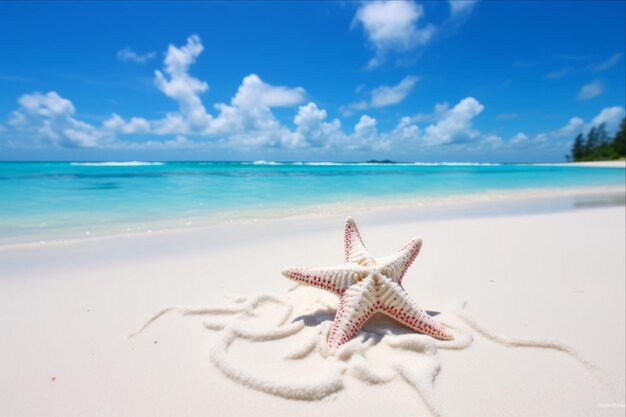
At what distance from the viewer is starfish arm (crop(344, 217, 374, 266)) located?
7.70 ft

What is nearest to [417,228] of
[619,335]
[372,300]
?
[619,335]

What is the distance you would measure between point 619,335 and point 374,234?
11.0 feet

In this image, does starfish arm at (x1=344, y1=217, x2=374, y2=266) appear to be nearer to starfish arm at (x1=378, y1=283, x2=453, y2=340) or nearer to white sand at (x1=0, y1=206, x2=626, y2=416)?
starfish arm at (x1=378, y1=283, x2=453, y2=340)

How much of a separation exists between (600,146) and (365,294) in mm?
102960

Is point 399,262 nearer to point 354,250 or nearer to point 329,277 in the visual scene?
point 354,250

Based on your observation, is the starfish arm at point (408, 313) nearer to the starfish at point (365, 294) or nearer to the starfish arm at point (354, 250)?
the starfish at point (365, 294)

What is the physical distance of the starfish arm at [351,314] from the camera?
2.06 metres

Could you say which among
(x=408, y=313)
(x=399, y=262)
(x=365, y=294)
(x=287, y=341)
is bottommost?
(x=287, y=341)

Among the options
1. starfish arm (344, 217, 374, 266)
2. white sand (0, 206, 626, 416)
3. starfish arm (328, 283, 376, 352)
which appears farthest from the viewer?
starfish arm (344, 217, 374, 266)

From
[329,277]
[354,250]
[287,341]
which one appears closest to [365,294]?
[329,277]

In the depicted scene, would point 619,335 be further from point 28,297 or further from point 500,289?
point 28,297

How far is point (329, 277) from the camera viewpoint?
2.28m

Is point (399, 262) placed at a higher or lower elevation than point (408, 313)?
higher

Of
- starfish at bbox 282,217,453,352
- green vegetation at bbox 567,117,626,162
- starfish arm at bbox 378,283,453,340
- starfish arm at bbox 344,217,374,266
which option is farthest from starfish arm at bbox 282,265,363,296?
green vegetation at bbox 567,117,626,162
